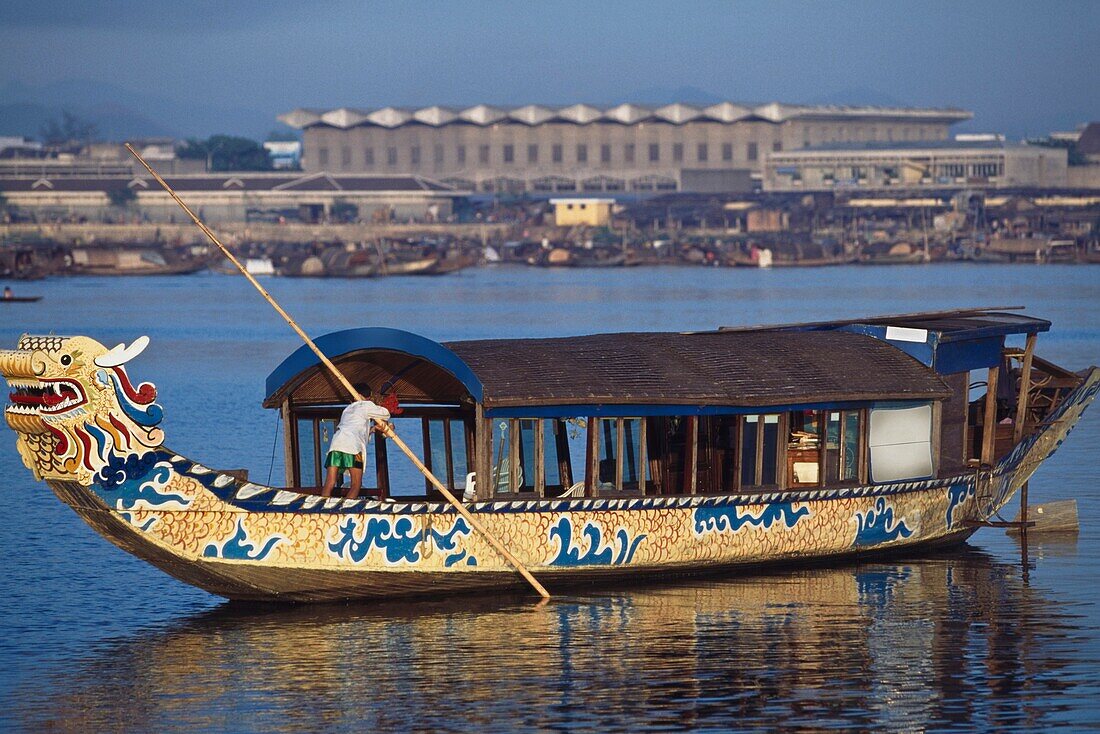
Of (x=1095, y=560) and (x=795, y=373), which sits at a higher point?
(x=795, y=373)

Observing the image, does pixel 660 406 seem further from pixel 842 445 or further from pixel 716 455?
pixel 842 445

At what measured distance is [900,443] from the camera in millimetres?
15234

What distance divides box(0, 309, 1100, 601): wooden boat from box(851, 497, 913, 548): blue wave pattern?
24mm

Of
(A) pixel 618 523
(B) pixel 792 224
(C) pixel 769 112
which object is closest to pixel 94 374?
(A) pixel 618 523

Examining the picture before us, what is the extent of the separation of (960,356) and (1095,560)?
2185 mm

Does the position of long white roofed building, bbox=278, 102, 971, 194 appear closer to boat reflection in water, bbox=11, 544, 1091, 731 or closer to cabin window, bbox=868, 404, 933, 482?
cabin window, bbox=868, 404, 933, 482

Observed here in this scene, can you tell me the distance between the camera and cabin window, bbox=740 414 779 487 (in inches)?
568

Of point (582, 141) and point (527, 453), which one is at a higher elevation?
point (582, 141)

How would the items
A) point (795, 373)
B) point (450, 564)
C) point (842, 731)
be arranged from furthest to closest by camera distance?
point (795, 373) → point (450, 564) → point (842, 731)

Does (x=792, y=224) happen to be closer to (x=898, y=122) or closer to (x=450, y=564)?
(x=898, y=122)

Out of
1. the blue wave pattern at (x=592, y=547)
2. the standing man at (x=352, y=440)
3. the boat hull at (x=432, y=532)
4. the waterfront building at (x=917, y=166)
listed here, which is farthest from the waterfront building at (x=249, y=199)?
the standing man at (x=352, y=440)

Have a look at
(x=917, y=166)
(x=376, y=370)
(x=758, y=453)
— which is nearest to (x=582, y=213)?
(x=917, y=166)

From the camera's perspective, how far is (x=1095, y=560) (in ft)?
52.5

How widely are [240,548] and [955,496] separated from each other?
644 centimetres
